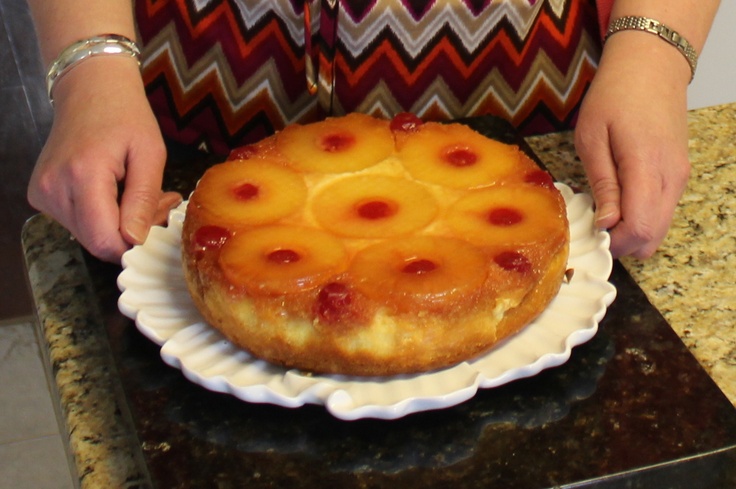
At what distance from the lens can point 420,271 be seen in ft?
3.87

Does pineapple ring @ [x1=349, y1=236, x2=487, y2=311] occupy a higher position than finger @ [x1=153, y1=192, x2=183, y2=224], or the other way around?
pineapple ring @ [x1=349, y1=236, x2=487, y2=311]

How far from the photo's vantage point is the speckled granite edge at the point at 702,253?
1.35 metres

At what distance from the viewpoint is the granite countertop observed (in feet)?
3.85

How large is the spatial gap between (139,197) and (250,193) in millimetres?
161

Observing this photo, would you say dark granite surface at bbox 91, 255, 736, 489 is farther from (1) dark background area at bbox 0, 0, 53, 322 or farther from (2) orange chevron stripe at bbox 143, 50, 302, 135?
(1) dark background area at bbox 0, 0, 53, 322

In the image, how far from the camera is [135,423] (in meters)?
1.15

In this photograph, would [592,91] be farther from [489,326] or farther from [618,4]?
[489,326]

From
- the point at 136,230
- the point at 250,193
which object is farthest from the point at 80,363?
the point at 250,193

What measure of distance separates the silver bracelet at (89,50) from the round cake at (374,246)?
26 cm

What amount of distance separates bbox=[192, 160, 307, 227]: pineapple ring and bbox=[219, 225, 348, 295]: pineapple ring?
4cm

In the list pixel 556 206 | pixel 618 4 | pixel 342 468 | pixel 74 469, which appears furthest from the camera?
pixel 618 4

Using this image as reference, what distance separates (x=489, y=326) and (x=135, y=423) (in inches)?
17.0

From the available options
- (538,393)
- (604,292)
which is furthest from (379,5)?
(538,393)

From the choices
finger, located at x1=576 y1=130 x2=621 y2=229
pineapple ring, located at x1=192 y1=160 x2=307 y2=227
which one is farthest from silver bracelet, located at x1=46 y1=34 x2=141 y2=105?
finger, located at x1=576 y1=130 x2=621 y2=229
